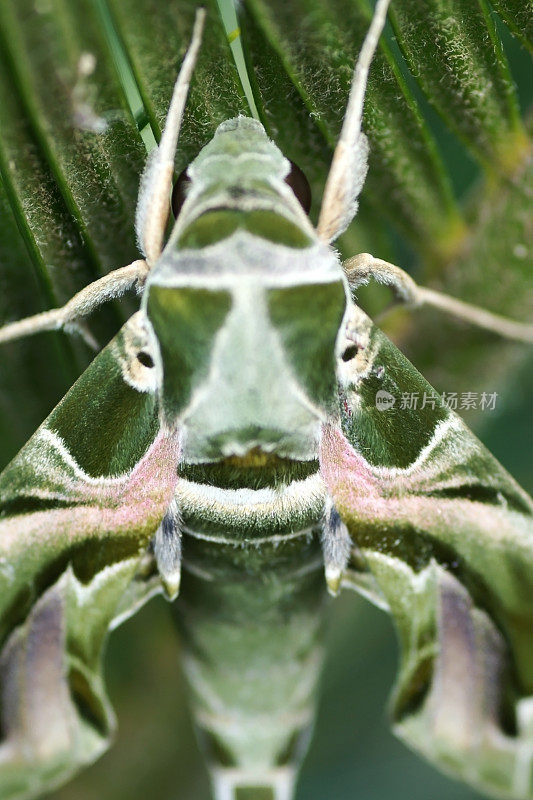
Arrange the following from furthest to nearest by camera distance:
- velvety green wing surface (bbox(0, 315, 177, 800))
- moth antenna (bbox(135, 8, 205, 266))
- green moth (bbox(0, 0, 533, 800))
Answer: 1. velvety green wing surface (bbox(0, 315, 177, 800))
2. green moth (bbox(0, 0, 533, 800))
3. moth antenna (bbox(135, 8, 205, 266))

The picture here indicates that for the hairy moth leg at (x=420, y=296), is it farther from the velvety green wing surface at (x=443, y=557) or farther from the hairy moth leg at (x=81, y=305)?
the hairy moth leg at (x=81, y=305)

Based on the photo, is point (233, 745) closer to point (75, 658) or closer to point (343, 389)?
point (75, 658)

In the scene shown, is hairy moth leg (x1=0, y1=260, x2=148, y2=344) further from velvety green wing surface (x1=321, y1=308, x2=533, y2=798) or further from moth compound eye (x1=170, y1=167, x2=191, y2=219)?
velvety green wing surface (x1=321, y1=308, x2=533, y2=798)

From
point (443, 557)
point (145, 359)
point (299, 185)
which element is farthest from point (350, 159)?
point (443, 557)

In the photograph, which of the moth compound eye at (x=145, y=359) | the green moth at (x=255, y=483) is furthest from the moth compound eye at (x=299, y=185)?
the moth compound eye at (x=145, y=359)

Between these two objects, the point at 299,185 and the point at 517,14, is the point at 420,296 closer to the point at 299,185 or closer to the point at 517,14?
the point at 299,185

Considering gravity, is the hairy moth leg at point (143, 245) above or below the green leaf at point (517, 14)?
below

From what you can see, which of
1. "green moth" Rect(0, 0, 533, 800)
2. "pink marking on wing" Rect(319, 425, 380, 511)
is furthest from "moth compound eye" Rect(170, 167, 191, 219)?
"pink marking on wing" Rect(319, 425, 380, 511)
